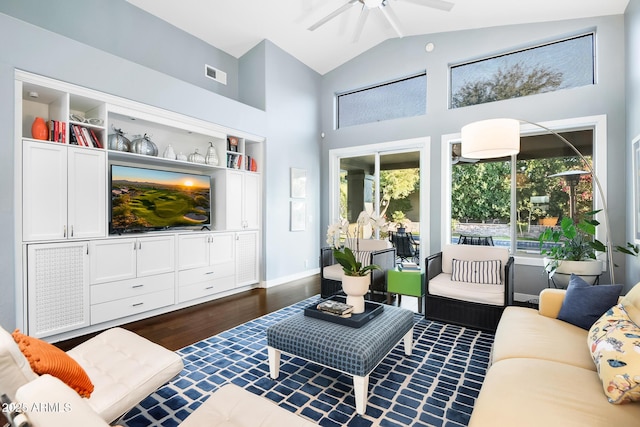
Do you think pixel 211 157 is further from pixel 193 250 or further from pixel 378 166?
pixel 378 166

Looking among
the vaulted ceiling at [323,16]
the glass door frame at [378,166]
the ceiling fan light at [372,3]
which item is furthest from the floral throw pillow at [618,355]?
the ceiling fan light at [372,3]

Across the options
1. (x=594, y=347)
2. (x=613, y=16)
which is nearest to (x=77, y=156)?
(x=594, y=347)

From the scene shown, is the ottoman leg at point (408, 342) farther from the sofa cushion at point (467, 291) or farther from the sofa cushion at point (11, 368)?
the sofa cushion at point (11, 368)

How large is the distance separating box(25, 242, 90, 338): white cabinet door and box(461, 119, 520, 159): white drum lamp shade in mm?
3975

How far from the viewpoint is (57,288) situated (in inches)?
114

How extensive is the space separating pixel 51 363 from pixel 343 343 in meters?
1.46

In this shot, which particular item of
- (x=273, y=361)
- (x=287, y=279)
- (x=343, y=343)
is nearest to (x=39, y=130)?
(x=273, y=361)

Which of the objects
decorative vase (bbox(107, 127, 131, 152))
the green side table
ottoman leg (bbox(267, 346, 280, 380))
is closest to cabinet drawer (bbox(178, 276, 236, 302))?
decorative vase (bbox(107, 127, 131, 152))

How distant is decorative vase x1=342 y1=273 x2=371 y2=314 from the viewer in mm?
2373

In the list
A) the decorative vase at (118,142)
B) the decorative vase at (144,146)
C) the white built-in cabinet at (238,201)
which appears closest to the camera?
the decorative vase at (118,142)

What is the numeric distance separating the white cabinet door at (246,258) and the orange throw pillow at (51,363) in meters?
3.39

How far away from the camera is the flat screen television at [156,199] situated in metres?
3.44

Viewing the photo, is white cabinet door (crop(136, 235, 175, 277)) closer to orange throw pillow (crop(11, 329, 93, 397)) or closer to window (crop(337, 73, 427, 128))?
orange throw pillow (crop(11, 329, 93, 397))

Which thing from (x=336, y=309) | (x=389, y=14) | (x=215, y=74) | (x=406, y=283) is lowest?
(x=406, y=283)
